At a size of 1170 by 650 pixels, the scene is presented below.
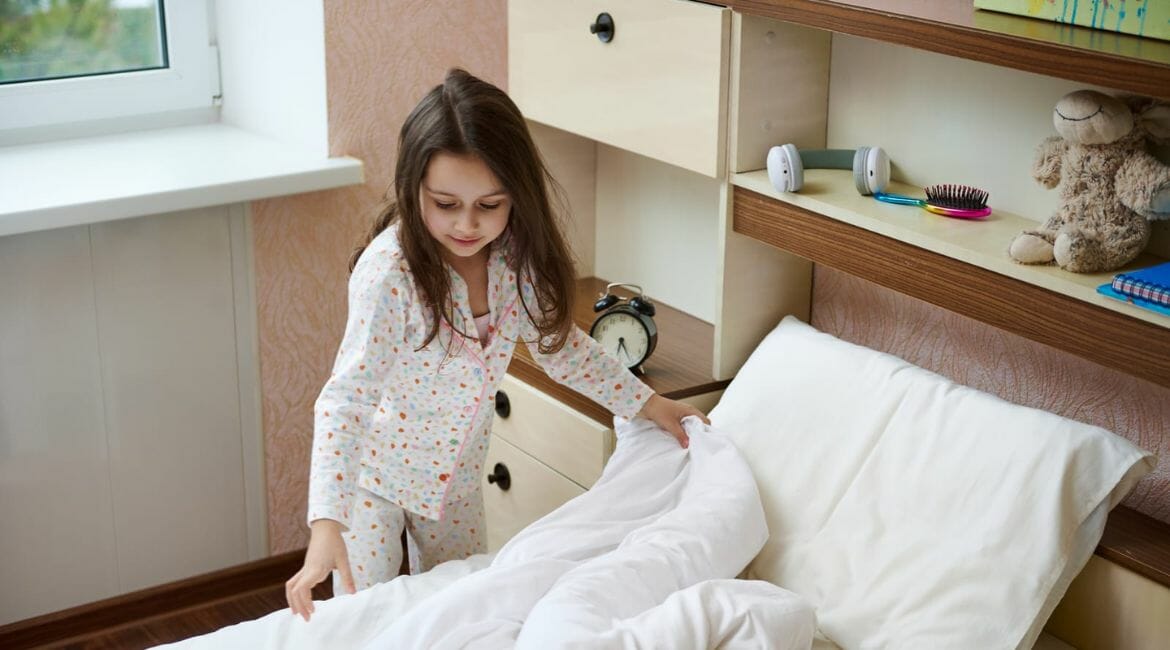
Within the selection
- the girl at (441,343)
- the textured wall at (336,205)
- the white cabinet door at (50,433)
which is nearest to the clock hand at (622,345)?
the girl at (441,343)

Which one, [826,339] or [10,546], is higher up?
[826,339]

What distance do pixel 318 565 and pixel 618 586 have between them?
13.5 inches

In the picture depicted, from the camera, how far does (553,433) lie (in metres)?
2.18

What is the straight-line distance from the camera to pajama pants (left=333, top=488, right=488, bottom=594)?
1917mm

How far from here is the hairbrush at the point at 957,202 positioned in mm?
1774

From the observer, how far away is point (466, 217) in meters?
1.73

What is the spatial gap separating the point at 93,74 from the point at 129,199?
45 centimetres

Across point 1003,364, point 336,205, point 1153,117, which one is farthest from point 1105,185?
point 336,205

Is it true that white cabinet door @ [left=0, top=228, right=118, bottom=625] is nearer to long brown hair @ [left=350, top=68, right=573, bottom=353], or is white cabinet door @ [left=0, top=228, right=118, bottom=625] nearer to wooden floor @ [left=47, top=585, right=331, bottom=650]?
wooden floor @ [left=47, top=585, right=331, bottom=650]

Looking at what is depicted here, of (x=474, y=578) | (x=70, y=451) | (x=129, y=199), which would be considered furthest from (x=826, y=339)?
(x=70, y=451)

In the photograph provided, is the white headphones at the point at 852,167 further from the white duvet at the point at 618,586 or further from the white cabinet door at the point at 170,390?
the white cabinet door at the point at 170,390

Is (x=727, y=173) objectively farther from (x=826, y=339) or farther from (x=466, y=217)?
(x=466, y=217)

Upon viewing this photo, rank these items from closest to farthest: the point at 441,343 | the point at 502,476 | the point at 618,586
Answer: the point at 618,586
the point at 441,343
the point at 502,476

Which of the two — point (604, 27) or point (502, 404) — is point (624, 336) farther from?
point (604, 27)
